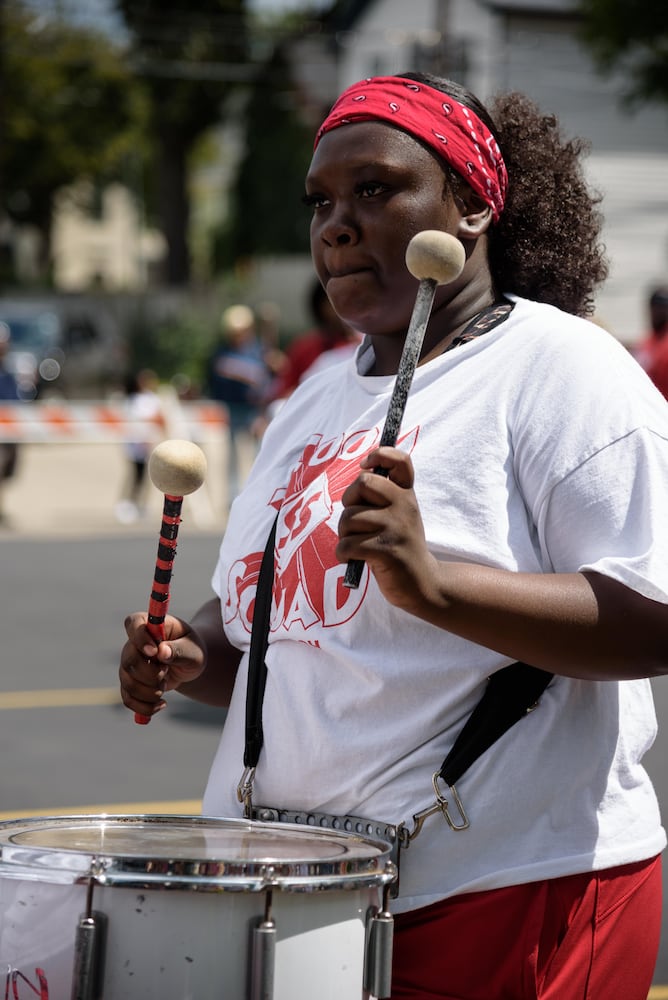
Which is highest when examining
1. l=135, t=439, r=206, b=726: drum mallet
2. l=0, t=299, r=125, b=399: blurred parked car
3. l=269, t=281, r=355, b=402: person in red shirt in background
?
l=0, t=299, r=125, b=399: blurred parked car

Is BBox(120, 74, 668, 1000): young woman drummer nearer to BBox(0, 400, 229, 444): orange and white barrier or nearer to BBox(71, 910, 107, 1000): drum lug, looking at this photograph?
BBox(71, 910, 107, 1000): drum lug

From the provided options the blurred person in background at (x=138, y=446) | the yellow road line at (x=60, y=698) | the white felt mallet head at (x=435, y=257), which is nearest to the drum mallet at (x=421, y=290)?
the white felt mallet head at (x=435, y=257)

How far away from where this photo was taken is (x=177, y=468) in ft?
6.21

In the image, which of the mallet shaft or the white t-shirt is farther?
the white t-shirt

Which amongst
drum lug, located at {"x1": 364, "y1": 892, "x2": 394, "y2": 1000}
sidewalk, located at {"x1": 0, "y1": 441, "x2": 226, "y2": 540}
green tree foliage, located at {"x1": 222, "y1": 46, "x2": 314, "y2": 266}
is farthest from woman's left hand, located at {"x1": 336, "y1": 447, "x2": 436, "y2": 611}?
green tree foliage, located at {"x1": 222, "y1": 46, "x2": 314, "y2": 266}

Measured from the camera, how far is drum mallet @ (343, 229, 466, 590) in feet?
5.84

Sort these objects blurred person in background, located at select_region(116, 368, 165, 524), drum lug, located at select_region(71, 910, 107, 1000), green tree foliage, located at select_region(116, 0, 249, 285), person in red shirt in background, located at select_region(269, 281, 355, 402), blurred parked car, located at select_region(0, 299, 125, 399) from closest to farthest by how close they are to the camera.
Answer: drum lug, located at select_region(71, 910, 107, 1000) < person in red shirt in background, located at select_region(269, 281, 355, 402) < blurred person in background, located at select_region(116, 368, 165, 524) < blurred parked car, located at select_region(0, 299, 125, 399) < green tree foliage, located at select_region(116, 0, 249, 285)

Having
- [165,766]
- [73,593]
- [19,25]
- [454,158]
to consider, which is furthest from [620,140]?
[454,158]

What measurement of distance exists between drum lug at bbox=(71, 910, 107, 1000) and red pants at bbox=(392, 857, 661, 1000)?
17.4 inches

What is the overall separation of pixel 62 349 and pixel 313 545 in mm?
28565

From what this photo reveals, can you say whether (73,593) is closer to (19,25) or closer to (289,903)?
(289,903)

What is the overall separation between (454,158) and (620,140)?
28633mm

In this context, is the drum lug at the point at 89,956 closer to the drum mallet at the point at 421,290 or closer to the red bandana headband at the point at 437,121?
the drum mallet at the point at 421,290

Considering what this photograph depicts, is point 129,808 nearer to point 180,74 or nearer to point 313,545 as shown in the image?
point 313,545
